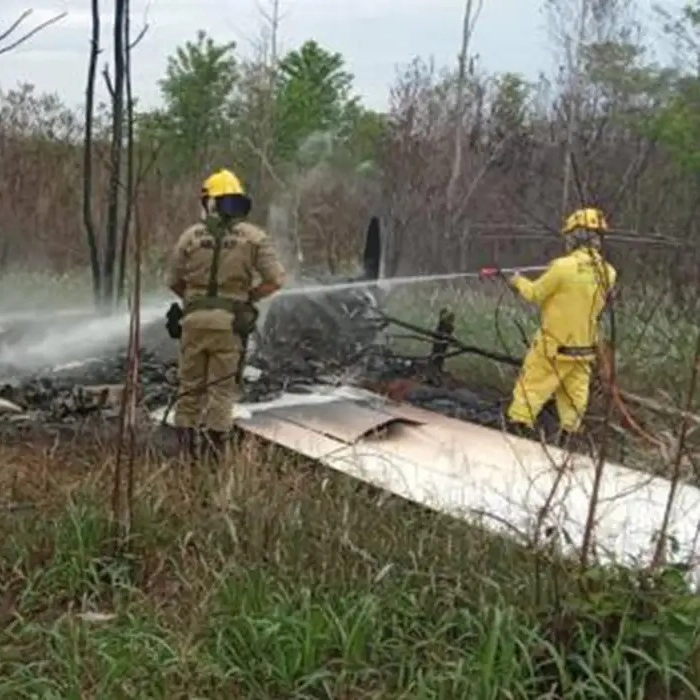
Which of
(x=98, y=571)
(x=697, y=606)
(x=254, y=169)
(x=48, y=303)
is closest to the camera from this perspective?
(x=697, y=606)

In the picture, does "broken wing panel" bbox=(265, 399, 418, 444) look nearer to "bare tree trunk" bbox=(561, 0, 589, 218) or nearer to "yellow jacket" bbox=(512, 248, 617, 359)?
"yellow jacket" bbox=(512, 248, 617, 359)

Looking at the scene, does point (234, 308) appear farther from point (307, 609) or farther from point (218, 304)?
point (307, 609)

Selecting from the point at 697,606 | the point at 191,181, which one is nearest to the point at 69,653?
the point at 697,606

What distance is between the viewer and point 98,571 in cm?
461

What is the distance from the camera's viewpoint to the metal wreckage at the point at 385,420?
5.00 m

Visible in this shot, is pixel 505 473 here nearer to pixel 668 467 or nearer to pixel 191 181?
pixel 668 467

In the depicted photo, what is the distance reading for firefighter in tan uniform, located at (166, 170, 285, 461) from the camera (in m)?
7.16

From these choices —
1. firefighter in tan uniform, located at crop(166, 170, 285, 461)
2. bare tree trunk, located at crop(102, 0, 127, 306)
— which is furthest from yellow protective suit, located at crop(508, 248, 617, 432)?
bare tree trunk, located at crop(102, 0, 127, 306)

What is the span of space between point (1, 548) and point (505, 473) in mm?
2610

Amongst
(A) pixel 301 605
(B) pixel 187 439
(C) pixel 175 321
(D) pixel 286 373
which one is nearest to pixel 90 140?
(D) pixel 286 373

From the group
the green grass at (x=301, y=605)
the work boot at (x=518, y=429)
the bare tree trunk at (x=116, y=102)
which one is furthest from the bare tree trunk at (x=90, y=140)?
the green grass at (x=301, y=605)

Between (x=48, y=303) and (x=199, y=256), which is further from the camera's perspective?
(x=48, y=303)

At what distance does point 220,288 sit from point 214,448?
1.28 meters

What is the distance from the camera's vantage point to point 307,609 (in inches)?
155
